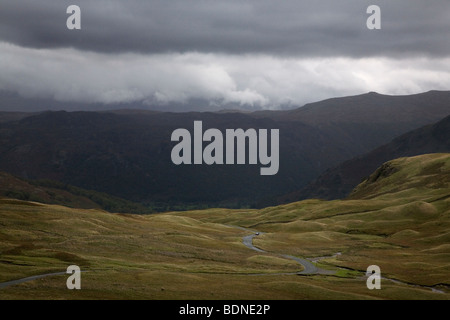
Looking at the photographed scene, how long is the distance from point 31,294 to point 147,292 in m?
16.7

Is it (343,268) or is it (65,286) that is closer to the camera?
(65,286)

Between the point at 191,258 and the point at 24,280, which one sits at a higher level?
the point at 191,258

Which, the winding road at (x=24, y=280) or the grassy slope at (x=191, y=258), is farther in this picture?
the grassy slope at (x=191, y=258)

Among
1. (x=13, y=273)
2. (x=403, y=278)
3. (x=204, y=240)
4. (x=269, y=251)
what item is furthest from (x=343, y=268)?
(x=13, y=273)

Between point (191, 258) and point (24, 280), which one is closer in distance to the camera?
point (24, 280)

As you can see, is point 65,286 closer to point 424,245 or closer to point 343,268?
point 343,268

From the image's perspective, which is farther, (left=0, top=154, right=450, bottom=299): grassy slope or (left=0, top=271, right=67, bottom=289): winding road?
(left=0, top=154, right=450, bottom=299): grassy slope

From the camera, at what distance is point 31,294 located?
73188 mm
